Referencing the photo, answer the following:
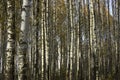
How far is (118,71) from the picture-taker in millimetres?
21484

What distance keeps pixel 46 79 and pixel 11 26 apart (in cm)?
844

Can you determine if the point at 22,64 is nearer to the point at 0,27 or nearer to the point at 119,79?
the point at 119,79

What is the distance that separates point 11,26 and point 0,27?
1796cm

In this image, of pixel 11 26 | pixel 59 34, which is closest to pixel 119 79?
pixel 11 26

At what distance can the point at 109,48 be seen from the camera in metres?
30.7

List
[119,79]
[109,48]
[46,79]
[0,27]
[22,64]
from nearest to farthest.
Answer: [22,64], [46,79], [119,79], [0,27], [109,48]

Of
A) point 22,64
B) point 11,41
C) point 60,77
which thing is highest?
point 11,41

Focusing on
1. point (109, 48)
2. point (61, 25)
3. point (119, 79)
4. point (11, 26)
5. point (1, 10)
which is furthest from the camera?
point (61, 25)

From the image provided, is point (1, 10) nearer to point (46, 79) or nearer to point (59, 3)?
point (46, 79)

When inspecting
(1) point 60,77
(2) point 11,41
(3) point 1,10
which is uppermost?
(3) point 1,10

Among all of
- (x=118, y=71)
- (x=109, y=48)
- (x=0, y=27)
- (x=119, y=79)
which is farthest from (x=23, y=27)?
(x=109, y=48)

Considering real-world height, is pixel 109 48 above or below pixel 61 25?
below

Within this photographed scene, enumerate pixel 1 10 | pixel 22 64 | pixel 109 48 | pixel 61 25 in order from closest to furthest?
1. pixel 22 64
2. pixel 1 10
3. pixel 109 48
4. pixel 61 25

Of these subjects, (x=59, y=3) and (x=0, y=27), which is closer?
(x=0, y=27)
